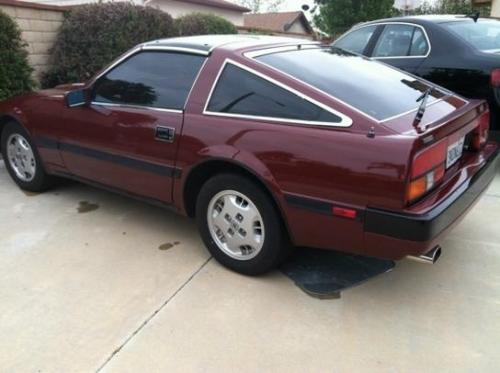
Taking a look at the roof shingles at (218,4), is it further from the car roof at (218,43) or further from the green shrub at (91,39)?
the car roof at (218,43)

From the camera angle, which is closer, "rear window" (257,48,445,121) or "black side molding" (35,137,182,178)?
"rear window" (257,48,445,121)

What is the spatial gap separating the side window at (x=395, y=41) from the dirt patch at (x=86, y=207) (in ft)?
12.5

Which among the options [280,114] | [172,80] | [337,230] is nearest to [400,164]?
→ [337,230]

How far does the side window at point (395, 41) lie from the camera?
5557 mm

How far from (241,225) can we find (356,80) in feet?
3.88

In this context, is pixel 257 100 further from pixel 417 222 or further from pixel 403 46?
pixel 403 46

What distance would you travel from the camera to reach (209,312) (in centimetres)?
280

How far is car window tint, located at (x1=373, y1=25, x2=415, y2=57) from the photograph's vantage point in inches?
219

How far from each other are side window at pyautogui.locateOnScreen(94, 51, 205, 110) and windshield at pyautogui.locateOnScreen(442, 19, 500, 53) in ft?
10.7

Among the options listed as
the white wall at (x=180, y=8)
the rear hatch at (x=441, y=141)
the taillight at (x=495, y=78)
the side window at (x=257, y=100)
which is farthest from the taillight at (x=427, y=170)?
the white wall at (x=180, y=8)

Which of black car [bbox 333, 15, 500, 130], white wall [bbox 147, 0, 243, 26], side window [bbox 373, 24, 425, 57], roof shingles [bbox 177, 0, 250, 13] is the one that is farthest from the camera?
roof shingles [bbox 177, 0, 250, 13]

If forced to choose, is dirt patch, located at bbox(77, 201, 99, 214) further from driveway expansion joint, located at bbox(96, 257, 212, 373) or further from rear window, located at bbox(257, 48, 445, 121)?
rear window, located at bbox(257, 48, 445, 121)

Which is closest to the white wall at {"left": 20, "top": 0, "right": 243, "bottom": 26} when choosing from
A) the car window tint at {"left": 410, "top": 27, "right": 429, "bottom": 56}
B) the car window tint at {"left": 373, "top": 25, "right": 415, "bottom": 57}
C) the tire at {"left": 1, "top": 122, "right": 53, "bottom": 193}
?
the car window tint at {"left": 373, "top": 25, "right": 415, "bottom": 57}

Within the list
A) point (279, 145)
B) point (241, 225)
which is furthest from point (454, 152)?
point (241, 225)
